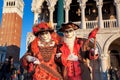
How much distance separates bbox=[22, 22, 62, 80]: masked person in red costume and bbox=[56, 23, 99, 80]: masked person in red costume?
181 mm

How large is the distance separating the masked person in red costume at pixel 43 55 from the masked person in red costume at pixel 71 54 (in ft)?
0.59

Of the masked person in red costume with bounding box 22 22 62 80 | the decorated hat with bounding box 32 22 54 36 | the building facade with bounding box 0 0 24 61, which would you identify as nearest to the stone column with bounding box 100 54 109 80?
the masked person in red costume with bounding box 22 22 62 80

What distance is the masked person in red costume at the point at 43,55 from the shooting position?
4.49 m

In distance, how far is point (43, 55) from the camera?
470 centimetres

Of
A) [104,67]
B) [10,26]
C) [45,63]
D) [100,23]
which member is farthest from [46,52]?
[10,26]

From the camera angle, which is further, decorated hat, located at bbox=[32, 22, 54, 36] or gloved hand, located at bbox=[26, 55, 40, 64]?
decorated hat, located at bbox=[32, 22, 54, 36]

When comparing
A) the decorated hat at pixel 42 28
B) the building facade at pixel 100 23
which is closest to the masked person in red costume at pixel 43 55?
the decorated hat at pixel 42 28

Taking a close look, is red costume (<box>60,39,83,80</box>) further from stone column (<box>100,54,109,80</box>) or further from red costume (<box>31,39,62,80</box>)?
stone column (<box>100,54,109,80</box>)

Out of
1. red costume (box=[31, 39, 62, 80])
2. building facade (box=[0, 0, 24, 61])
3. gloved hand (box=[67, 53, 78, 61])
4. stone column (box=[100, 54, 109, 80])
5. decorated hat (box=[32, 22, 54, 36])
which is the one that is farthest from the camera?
building facade (box=[0, 0, 24, 61])

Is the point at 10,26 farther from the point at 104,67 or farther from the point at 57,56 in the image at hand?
the point at 57,56

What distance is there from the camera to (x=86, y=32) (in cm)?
1548

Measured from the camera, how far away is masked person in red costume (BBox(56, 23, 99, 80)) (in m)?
4.50

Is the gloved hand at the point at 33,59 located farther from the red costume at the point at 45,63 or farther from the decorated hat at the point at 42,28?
the decorated hat at the point at 42,28

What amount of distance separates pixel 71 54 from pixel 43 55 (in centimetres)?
57
